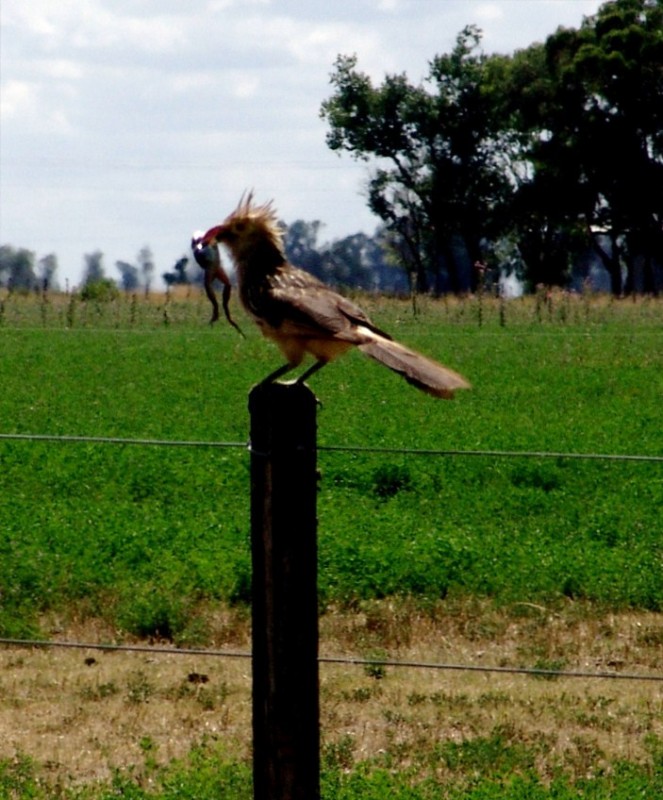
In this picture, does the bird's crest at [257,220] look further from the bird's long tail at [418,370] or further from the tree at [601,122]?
the tree at [601,122]

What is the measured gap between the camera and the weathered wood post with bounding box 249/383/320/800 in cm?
441

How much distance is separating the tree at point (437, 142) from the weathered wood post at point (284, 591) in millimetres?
58460

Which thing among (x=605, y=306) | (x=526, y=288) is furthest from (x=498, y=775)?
(x=526, y=288)

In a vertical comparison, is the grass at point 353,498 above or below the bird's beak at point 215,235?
below

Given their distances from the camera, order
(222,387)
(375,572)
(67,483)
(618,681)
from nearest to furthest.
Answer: (618,681)
(375,572)
(67,483)
(222,387)

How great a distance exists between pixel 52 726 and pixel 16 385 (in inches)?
540

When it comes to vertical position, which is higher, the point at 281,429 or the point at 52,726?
the point at 281,429

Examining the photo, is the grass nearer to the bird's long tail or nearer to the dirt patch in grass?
the dirt patch in grass

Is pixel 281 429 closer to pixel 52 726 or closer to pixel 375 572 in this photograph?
pixel 52 726

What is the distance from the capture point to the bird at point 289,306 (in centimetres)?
502

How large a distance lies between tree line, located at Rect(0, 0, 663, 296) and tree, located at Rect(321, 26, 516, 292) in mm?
43

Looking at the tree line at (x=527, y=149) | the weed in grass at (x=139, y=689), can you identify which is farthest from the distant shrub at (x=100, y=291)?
the weed in grass at (x=139, y=689)

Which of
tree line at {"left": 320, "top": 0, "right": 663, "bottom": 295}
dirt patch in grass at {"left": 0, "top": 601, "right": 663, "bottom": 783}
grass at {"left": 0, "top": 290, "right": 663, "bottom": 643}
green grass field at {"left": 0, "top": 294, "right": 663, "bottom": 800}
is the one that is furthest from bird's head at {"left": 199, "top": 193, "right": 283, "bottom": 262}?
tree line at {"left": 320, "top": 0, "right": 663, "bottom": 295}

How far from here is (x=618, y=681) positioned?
25.4 feet
